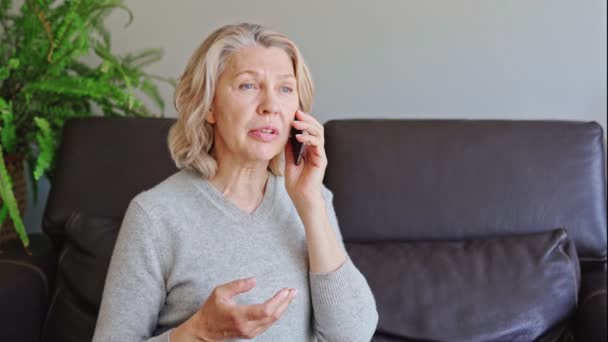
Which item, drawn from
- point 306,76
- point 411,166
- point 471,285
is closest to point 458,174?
point 411,166

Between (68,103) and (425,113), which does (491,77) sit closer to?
(425,113)

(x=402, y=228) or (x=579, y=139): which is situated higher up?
(x=579, y=139)

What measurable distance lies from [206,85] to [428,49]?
1170mm

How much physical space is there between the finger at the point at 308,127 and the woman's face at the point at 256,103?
0.04 metres

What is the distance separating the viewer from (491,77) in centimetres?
233

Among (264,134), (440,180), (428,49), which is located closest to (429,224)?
(440,180)

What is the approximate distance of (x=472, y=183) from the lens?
5.84 ft

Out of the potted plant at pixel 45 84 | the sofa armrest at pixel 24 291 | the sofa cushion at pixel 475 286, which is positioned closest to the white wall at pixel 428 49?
the potted plant at pixel 45 84

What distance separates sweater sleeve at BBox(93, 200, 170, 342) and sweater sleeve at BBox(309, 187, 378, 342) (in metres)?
0.30

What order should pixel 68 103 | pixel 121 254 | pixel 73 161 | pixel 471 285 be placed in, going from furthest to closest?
pixel 68 103, pixel 73 161, pixel 471 285, pixel 121 254

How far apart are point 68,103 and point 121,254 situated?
39.5 inches

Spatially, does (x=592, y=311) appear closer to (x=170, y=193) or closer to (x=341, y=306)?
(x=341, y=306)

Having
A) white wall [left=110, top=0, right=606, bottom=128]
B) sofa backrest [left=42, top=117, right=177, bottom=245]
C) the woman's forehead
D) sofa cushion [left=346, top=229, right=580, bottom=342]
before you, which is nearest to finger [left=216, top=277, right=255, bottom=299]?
the woman's forehead

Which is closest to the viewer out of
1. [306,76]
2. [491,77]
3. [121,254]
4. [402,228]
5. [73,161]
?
[121,254]
